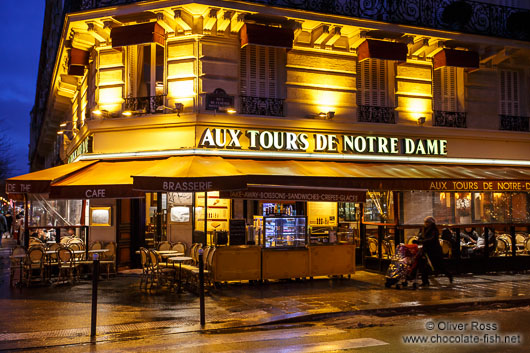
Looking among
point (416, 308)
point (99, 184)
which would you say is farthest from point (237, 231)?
point (416, 308)

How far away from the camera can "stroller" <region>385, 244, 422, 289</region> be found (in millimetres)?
11930

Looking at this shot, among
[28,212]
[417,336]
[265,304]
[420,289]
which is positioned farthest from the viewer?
[28,212]

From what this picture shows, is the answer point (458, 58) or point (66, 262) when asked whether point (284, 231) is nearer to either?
point (66, 262)

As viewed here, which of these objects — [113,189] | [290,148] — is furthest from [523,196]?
[113,189]

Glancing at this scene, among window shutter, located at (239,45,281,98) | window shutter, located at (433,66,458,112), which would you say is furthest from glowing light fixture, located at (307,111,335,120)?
window shutter, located at (433,66,458,112)

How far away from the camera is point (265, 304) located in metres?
10.2

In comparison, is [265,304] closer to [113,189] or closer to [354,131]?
[113,189]

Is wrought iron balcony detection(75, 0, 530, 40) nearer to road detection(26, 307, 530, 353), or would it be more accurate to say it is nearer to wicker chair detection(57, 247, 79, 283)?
wicker chair detection(57, 247, 79, 283)

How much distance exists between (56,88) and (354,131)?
12174 millimetres

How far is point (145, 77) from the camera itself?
14.9 metres

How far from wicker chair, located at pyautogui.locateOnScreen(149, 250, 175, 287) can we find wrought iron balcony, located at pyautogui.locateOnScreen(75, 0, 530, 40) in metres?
6.67

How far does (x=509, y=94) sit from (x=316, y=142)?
24.4ft

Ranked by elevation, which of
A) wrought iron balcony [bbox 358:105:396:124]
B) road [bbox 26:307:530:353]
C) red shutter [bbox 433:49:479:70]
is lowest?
road [bbox 26:307:530:353]

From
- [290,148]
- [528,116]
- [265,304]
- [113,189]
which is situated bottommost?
[265,304]
